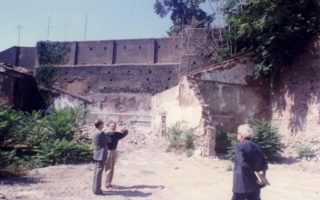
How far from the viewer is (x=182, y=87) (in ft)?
49.4

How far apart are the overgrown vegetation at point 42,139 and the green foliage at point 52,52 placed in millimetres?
19510

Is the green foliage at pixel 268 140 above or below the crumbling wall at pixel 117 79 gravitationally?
below

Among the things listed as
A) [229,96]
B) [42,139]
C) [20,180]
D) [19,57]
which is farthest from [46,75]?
[20,180]

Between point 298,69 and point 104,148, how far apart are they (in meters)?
9.05

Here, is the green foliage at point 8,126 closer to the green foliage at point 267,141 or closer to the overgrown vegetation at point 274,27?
the green foliage at point 267,141

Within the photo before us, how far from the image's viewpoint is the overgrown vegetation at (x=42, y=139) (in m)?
9.56

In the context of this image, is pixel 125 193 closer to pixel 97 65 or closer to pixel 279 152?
pixel 279 152

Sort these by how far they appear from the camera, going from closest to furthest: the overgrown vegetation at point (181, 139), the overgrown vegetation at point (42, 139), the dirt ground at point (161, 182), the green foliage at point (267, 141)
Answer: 1. the dirt ground at point (161, 182)
2. the overgrown vegetation at point (42, 139)
3. the green foliage at point (267, 141)
4. the overgrown vegetation at point (181, 139)

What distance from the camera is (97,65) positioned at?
30734 mm

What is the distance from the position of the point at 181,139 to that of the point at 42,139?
510 centimetres

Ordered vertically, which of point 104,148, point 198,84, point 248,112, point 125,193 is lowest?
point 125,193

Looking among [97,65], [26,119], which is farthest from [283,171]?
[97,65]

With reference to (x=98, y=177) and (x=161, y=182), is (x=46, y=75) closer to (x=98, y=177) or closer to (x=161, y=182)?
(x=161, y=182)

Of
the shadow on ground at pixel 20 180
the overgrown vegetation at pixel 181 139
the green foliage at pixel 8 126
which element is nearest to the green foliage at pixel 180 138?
the overgrown vegetation at pixel 181 139
